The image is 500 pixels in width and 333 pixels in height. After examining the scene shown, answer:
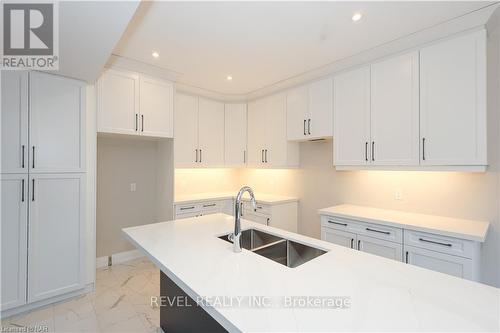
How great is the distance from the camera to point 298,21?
1932 mm

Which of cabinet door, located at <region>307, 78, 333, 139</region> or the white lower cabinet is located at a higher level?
cabinet door, located at <region>307, 78, 333, 139</region>

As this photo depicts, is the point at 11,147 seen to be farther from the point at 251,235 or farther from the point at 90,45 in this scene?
the point at 251,235

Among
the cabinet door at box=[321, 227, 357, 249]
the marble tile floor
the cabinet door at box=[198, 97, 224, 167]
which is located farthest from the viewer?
the cabinet door at box=[198, 97, 224, 167]

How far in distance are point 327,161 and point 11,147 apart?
135 inches

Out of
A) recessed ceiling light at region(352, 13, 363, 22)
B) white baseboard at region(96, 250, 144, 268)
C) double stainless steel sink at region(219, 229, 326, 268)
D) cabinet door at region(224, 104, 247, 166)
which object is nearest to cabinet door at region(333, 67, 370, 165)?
recessed ceiling light at region(352, 13, 363, 22)

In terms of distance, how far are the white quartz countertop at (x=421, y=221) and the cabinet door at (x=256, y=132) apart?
154cm

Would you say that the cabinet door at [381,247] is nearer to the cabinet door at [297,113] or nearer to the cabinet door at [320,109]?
the cabinet door at [320,109]

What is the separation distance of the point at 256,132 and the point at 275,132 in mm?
412

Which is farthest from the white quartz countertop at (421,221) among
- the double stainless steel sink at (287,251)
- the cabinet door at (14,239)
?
the cabinet door at (14,239)

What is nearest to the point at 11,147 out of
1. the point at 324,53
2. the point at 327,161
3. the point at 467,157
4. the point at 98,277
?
the point at 98,277

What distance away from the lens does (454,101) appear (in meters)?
2.00

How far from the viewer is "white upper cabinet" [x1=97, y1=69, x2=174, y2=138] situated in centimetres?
265

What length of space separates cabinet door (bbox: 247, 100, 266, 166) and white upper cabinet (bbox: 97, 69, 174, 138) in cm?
→ 134

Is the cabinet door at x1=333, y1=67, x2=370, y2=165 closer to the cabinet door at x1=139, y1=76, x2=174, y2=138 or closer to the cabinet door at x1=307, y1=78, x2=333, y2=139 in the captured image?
the cabinet door at x1=307, y1=78, x2=333, y2=139
